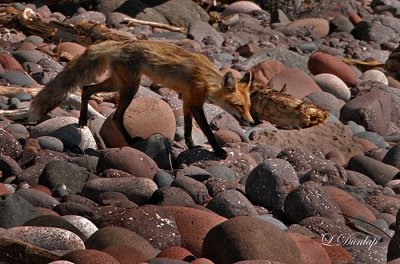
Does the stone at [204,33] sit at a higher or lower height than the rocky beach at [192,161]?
lower

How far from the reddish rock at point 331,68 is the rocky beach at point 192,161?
0.02 metres

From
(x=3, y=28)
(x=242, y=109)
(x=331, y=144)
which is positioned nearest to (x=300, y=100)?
(x=331, y=144)

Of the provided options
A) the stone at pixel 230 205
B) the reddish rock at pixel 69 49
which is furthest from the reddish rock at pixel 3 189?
the reddish rock at pixel 69 49

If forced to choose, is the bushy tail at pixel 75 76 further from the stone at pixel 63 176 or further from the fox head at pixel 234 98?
the stone at pixel 63 176

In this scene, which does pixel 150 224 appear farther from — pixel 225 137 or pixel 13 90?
pixel 13 90

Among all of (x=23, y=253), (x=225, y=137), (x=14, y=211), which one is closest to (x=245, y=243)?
(x=23, y=253)

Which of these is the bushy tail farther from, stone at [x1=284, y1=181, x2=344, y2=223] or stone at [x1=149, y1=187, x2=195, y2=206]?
stone at [x1=284, y1=181, x2=344, y2=223]

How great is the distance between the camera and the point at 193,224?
7.27 m

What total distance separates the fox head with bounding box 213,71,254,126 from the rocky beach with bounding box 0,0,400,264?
1.19 ft

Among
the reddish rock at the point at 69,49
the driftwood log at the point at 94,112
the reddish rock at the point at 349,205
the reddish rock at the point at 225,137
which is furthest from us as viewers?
the reddish rock at the point at 69,49

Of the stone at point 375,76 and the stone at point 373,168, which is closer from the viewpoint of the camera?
the stone at point 373,168

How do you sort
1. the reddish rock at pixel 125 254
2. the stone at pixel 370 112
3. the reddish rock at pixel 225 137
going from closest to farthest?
1. the reddish rock at pixel 125 254
2. the reddish rock at pixel 225 137
3. the stone at pixel 370 112

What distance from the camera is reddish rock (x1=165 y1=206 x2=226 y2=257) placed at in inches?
280

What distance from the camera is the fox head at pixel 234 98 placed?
34.1 feet
